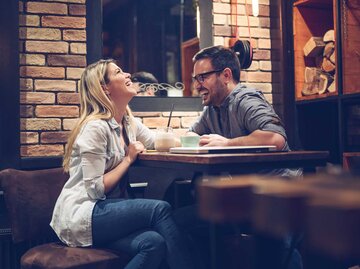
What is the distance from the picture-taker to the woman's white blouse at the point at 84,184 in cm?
204

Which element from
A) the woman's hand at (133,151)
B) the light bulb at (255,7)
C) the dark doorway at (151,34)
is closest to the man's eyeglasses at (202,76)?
the woman's hand at (133,151)

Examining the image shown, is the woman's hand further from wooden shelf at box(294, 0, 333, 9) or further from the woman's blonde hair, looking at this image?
wooden shelf at box(294, 0, 333, 9)

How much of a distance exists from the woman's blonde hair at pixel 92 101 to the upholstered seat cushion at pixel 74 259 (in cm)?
43

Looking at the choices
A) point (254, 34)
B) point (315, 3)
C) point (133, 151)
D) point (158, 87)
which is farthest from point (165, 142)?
point (315, 3)

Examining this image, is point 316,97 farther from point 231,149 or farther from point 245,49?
point 231,149

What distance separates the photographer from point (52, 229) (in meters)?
2.30

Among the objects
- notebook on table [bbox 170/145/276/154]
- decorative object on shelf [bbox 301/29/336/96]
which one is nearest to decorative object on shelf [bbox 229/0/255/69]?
decorative object on shelf [bbox 301/29/336/96]

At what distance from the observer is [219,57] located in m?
2.66

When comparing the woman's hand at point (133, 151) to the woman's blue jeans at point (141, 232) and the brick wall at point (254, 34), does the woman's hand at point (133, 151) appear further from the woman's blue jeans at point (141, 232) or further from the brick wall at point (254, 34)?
the brick wall at point (254, 34)

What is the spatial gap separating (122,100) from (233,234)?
81cm

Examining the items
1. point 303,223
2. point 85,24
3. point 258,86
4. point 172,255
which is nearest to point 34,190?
point 172,255

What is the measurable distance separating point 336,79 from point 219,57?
2.90 ft

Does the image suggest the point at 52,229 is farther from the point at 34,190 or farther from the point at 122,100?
the point at 122,100

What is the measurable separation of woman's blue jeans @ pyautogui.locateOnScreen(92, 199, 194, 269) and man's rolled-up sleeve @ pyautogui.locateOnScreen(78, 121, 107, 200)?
0.23ft
